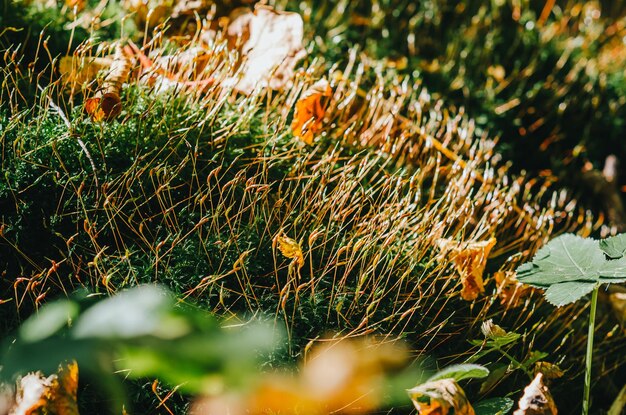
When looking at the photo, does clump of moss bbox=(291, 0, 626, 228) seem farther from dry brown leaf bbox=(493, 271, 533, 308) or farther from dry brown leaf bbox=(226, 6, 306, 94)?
dry brown leaf bbox=(493, 271, 533, 308)

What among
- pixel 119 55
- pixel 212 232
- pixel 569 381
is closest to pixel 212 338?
pixel 212 232

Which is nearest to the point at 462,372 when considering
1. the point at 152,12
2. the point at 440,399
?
the point at 440,399

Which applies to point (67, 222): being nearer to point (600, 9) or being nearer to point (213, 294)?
point (213, 294)

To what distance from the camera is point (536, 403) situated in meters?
1.13

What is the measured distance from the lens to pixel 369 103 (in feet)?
5.63

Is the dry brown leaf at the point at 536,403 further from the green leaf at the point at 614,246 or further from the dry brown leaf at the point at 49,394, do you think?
the dry brown leaf at the point at 49,394

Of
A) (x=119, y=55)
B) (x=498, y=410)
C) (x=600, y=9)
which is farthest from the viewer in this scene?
(x=600, y=9)

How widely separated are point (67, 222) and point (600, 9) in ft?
9.15

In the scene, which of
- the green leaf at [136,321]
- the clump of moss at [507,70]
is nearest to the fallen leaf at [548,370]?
the clump of moss at [507,70]

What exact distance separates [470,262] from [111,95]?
2.91 ft

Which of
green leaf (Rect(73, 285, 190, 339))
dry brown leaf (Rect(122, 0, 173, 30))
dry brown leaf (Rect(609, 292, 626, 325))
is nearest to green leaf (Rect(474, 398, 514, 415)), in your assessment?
dry brown leaf (Rect(609, 292, 626, 325))

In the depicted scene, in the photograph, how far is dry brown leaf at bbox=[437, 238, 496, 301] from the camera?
128 cm

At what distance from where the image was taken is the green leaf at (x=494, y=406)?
109cm

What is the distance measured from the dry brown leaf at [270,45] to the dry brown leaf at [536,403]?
950mm
